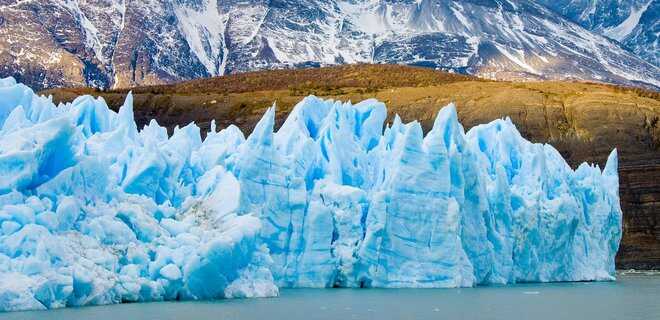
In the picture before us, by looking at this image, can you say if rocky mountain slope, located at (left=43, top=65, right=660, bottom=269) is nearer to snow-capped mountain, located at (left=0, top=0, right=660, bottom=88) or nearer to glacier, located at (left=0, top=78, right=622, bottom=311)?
glacier, located at (left=0, top=78, right=622, bottom=311)

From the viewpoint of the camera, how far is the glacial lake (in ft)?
74.8

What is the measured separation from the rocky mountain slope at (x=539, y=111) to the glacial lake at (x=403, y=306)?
→ 98.9 feet

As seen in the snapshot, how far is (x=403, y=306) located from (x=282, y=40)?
13229 centimetres

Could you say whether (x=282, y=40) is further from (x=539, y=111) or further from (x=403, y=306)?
(x=403, y=306)

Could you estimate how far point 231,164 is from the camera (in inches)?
1196

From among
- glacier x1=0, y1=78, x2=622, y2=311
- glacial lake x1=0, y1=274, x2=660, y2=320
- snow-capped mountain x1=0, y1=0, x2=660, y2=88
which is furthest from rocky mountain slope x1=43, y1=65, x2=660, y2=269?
snow-capped mountain x1=0, y1=0, x2=660, y2=88

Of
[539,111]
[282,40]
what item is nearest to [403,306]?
[539,111]

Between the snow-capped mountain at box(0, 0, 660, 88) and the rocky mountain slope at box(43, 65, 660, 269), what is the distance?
157 feet

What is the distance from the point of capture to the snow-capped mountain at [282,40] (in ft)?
448

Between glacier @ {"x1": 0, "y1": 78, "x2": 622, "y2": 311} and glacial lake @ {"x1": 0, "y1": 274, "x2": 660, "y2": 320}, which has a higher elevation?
glacier @ {"x1": 0, "y1": 78, "x2": 622, "y2": 311}

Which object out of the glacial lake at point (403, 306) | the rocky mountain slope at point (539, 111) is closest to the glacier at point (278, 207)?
the glacial lake at point (403, 306)

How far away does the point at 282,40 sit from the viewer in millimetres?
157000

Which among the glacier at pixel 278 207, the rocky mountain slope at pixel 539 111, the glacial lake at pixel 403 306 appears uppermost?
the rocky mountain slope at pixel 539 111

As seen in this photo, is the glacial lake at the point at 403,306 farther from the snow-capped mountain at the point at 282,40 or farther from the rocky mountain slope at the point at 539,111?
the snow-capped mountain at the point at 282,40
